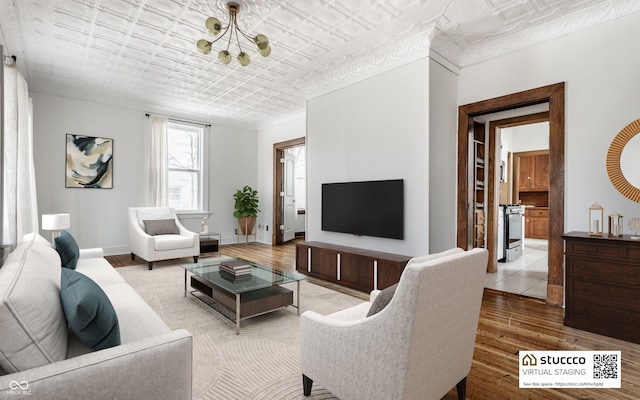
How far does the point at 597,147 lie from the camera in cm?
304

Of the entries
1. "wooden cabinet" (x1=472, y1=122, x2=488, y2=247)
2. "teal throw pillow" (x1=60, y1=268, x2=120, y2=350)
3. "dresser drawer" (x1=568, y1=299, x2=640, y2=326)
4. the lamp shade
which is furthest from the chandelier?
"dresser drawer" (x1=568, y1=299, x2=640, y2=326)

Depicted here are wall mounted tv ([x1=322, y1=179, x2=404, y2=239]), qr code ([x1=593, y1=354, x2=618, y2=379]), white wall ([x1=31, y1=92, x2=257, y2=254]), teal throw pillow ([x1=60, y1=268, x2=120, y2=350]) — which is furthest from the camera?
white wall ([x1=31, y1=92, x2=257, y2=254])

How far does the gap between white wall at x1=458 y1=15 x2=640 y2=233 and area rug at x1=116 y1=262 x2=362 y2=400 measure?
2.62m

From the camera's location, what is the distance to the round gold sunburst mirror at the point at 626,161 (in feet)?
9.11

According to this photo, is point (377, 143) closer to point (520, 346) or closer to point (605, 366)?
point (520, 346)

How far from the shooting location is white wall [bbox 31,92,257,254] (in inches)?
202

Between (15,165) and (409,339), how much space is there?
4.14 m

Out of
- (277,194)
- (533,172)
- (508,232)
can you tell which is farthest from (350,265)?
(533,172)

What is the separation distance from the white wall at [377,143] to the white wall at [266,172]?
6.93 ft

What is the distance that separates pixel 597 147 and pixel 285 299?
3.31 m

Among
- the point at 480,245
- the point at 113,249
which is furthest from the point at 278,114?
the point at 480,245

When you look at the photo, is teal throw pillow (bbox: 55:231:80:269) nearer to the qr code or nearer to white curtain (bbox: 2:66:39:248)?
white curtain (bbox: 2:66:39:248)

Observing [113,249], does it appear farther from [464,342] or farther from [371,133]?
[464,342]

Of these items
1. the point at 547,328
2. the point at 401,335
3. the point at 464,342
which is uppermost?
the point at 401,335
